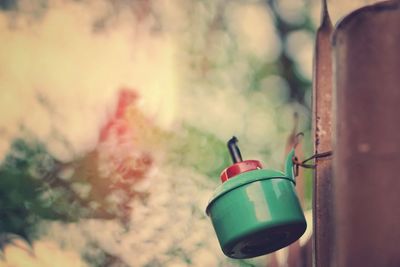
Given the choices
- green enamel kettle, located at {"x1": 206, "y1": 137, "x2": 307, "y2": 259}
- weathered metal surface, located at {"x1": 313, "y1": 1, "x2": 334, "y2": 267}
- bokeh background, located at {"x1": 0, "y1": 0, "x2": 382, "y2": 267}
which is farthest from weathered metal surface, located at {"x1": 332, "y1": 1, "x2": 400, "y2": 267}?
bokeh background, located at {"x1": 0, "y1": 0, "x2": 382, "y2": 267}

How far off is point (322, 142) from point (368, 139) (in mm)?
771

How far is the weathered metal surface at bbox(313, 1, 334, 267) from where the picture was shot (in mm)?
2357

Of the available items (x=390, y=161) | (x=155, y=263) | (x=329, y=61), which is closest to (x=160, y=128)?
(x=155, y=263)

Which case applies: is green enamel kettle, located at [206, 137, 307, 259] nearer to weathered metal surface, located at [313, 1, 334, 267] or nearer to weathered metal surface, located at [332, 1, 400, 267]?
weathered metal surface, located at [313, 1, 334, 267]

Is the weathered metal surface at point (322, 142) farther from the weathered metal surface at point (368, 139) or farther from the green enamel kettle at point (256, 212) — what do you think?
the weathered metal surface at point (368, 139)

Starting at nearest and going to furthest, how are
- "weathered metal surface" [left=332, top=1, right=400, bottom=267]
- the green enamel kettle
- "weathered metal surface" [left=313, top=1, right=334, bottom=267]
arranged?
"weathered metal surface" [left=332, top=1, right=400, bottom=267] < the green enamel kettle < "weathered metal surface" [left=313, top=1, right=334, bottom=267]

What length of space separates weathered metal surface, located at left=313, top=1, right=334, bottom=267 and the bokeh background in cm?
166

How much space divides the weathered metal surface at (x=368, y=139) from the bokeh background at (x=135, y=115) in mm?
2354

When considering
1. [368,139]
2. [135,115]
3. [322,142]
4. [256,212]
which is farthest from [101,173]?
[368,139]

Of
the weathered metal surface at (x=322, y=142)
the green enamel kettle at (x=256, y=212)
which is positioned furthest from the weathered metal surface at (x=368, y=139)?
the weathered metal surface at (x=322, y=142)

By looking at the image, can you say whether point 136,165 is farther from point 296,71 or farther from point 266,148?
point 296,71

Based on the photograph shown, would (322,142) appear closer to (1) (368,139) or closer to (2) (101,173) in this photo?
(1) (368,139)

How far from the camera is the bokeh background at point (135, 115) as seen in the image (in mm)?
4230

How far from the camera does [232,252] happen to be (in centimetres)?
228
